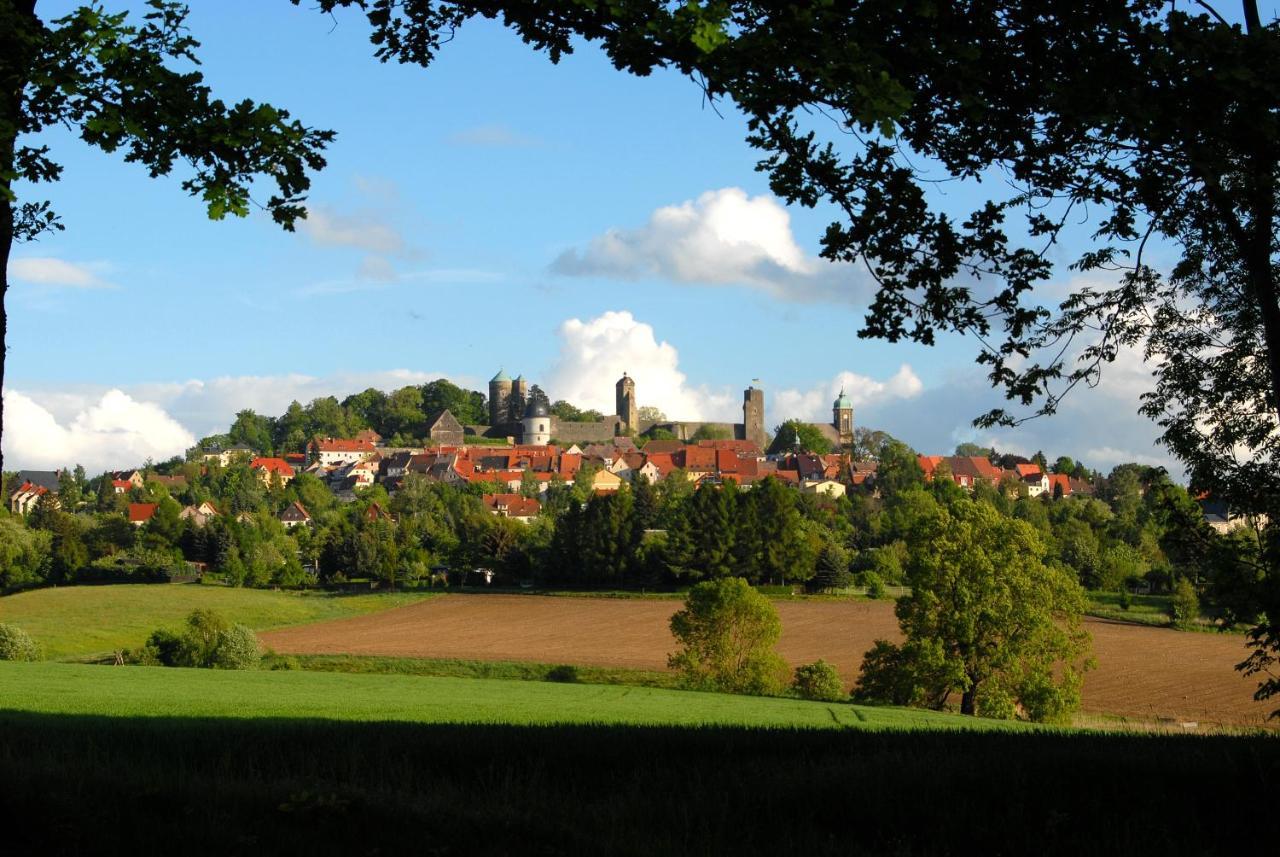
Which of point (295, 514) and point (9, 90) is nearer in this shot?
point (9, 90)

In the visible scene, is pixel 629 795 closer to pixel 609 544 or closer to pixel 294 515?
pixel 609 544

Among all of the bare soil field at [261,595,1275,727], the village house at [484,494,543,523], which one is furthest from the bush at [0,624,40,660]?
the village house at [484,494,543,523]

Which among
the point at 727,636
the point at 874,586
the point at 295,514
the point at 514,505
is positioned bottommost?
the point at 727,636

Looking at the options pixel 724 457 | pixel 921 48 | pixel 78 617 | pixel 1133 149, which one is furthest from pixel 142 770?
pixel 724 457

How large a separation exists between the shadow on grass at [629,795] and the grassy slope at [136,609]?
45.0 m

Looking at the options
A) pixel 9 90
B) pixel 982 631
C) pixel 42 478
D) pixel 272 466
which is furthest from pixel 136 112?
pixel 272 466

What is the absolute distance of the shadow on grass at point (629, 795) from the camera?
639 centimetres

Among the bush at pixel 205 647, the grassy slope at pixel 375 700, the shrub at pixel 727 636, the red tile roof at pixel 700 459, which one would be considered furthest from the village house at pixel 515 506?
the grassy slope at pixel 375 700

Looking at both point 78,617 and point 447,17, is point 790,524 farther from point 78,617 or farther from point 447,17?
point 447,17

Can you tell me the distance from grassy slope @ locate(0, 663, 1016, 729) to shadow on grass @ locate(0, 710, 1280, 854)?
8.09 m

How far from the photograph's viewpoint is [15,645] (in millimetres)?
42969

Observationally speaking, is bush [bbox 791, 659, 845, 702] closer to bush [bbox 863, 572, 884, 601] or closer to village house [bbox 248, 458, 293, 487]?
bush [bbox 863, 572, 884, 601]

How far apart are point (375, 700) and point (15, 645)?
23542 mm

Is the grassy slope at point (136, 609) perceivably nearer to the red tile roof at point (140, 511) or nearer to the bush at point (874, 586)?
the bush at point (874, 586)
